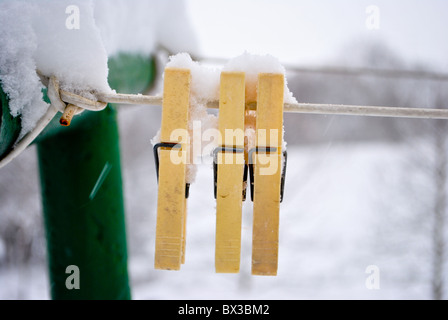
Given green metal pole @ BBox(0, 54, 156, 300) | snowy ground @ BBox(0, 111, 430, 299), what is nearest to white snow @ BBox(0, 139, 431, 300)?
snowy ground @ BBox(0, 111, 430, 299)

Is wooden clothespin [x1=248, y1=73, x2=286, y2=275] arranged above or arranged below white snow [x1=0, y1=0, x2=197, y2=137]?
below

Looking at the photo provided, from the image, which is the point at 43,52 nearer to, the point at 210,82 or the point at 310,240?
the point at 210,82

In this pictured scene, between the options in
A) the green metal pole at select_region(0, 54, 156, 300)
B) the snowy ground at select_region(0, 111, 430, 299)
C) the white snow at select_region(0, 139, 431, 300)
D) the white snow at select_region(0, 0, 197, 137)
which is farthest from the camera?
the snowy ground at select_region(0, 111, 430, 299)

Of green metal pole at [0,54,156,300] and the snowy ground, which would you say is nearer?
green metal pole at [0,54,156,300]

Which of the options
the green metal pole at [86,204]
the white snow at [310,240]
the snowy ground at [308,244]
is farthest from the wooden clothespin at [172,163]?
the snowy ground at [308,244]

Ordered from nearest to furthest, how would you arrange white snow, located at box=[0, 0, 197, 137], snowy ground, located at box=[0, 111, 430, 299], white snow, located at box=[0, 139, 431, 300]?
1. white snow, located at box=[0, 0, 197, 137]
2. white snow, located at box=[0, 139, 431, 300]
3. snowy ground, located at box=[0, 111, 430, 299]

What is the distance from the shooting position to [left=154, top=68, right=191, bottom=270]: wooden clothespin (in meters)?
0.65

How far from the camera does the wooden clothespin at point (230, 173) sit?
653mm

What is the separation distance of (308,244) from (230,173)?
803 cm

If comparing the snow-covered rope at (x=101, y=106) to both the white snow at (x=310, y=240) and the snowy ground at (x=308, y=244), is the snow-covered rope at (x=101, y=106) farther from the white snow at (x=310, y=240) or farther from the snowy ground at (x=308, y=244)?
the snowy ground at (x=308, y=244)

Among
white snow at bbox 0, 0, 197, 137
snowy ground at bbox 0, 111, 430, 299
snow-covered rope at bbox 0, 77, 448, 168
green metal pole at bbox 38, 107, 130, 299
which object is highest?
white snow at bbox 0, 0, 197, 137

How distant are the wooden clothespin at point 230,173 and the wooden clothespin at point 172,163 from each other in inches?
2.6

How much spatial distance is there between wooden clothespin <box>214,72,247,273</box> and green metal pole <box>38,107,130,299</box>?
23.5 inches

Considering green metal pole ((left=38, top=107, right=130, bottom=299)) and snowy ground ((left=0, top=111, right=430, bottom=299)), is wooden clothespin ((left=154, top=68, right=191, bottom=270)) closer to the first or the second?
green metal pole ((left=38, top=107, right=130, bottom=299))
